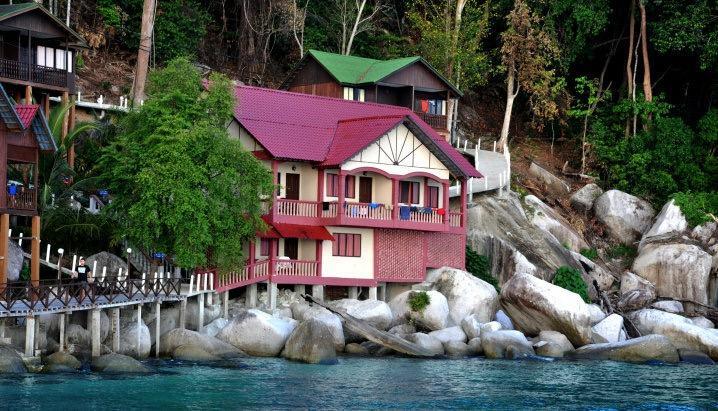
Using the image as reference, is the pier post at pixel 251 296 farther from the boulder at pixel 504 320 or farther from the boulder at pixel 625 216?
the boulder at pixel 625 216

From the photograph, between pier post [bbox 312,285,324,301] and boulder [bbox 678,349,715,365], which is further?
pier post [bbox 312,285,324,301]

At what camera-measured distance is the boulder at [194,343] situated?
4400 centimetres

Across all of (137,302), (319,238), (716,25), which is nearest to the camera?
(137,302)

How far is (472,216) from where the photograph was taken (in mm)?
59656

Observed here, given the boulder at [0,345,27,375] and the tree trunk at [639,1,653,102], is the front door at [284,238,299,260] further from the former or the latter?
the tree trunk at [639,1,653,102]

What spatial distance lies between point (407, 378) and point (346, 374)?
199 cm

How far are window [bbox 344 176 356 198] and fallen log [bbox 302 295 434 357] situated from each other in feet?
23.7

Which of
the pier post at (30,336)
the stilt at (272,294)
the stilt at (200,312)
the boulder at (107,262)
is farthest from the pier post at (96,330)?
the stilt at (272,294)

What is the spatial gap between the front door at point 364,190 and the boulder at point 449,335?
25.5 ft

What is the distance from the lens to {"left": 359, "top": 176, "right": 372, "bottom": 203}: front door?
55.3m

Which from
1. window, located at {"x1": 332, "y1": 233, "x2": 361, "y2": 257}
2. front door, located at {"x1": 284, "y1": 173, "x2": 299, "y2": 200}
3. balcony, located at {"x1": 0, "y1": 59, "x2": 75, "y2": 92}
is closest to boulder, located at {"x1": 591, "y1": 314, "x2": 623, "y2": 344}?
window, located at {"x1": 332, "y1": 233, "x2": 361, "y2": 257}

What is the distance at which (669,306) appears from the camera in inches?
2287

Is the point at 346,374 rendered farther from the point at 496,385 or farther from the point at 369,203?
the point at 369,203

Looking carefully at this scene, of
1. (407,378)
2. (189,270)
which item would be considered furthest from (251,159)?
(407,378)
